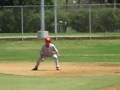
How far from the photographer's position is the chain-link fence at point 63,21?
44844mm

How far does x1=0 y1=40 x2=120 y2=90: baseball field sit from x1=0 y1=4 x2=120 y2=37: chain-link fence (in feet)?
29.2

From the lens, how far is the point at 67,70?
1967 centimetres

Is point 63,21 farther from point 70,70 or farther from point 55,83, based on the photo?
point 55,83

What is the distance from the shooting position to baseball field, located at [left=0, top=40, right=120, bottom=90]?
1398cm

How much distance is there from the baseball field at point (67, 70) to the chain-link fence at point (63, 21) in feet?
29.2

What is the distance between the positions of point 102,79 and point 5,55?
13.3 meters

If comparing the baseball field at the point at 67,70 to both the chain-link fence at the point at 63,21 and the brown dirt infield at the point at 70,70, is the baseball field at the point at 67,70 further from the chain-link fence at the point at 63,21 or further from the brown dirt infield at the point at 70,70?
the chain-link fence at the point at 63,21

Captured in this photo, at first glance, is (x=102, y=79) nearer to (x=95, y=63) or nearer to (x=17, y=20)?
(x=95, y=63)

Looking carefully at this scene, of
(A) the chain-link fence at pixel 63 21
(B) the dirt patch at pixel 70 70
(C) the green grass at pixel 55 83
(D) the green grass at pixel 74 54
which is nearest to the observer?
(C) the green grass at pixel 55 83

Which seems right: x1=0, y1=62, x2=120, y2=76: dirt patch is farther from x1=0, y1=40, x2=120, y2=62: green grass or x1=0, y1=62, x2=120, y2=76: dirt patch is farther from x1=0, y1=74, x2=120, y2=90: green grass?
x1=0, y1=40, x2=120, y2=62: green grass

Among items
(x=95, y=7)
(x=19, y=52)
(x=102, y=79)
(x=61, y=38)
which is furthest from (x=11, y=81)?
(x=95, y=7)

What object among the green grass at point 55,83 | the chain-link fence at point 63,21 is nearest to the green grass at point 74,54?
the green grass at point 55,83

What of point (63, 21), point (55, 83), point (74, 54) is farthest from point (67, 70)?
point (63, 21)

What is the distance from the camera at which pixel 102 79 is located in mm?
15594
